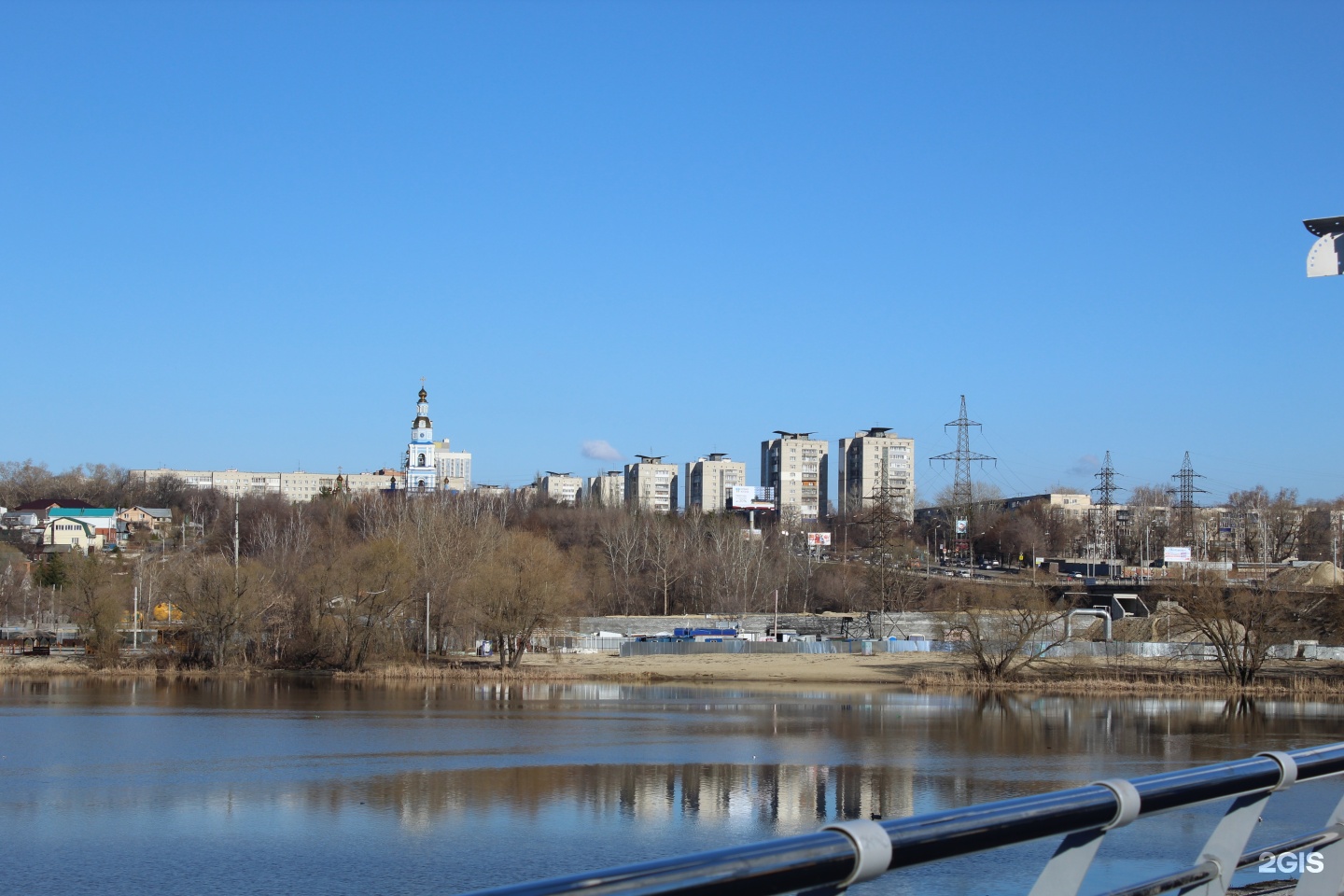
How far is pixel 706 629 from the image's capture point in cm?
8794

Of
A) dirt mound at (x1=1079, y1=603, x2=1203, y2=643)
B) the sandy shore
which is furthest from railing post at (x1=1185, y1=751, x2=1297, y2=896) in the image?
dirt mound at (x1=1079, y1=603, x2=1203, y2=643)

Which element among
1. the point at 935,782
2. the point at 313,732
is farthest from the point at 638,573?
the point at 935,782

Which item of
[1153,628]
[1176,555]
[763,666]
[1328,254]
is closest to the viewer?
[1328,254]

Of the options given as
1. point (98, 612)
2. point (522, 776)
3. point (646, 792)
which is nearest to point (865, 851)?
point (646, 792)

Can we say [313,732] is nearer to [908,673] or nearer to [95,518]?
[908,673]

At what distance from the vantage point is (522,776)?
29641 millimetres

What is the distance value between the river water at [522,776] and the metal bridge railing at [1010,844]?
198 inches

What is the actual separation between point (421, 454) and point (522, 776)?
17038 cm

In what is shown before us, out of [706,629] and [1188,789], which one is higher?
[1188,789]

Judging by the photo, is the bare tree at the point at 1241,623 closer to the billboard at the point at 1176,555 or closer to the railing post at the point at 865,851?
the billboard at the point at 1176,555

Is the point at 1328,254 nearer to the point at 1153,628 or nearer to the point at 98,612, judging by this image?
the point at 98,612

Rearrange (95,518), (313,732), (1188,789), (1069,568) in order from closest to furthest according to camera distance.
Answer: (1188,789)
(313,732)
(1069,568)
(95,518)

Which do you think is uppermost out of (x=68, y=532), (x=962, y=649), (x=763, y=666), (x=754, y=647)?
(x=68, y=532)

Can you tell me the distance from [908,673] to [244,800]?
45019 mm
